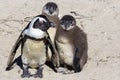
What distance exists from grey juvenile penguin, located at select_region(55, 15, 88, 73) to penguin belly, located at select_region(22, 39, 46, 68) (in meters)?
0.22

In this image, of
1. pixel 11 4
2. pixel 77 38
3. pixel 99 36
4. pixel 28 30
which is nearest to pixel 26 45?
pixel 28 30

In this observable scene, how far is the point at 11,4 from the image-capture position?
8.77 meters

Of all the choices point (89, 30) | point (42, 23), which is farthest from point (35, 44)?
point (89, 30)

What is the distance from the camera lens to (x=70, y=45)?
6.82 meters

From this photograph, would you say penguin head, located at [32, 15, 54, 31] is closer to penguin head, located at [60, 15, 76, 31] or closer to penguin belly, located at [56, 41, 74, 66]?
penguin head, located at [60, 15, 76, 31]

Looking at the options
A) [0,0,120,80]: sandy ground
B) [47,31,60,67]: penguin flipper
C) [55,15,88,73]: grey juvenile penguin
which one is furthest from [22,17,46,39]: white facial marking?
[0,0,120,80]: sandy ground

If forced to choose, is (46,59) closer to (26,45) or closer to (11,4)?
(26,45)

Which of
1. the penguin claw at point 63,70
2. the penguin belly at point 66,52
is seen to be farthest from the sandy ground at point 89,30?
the penguin belly at point 66,52

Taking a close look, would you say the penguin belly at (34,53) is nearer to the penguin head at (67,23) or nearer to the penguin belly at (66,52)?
the penguin belly at (66,52)

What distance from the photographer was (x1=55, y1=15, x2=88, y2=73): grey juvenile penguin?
6.80m

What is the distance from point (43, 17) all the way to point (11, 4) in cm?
204

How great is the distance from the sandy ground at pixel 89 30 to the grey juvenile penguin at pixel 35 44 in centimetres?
13

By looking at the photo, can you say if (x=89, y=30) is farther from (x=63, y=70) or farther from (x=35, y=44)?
(x=35, y=44)

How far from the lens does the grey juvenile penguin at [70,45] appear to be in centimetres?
680
